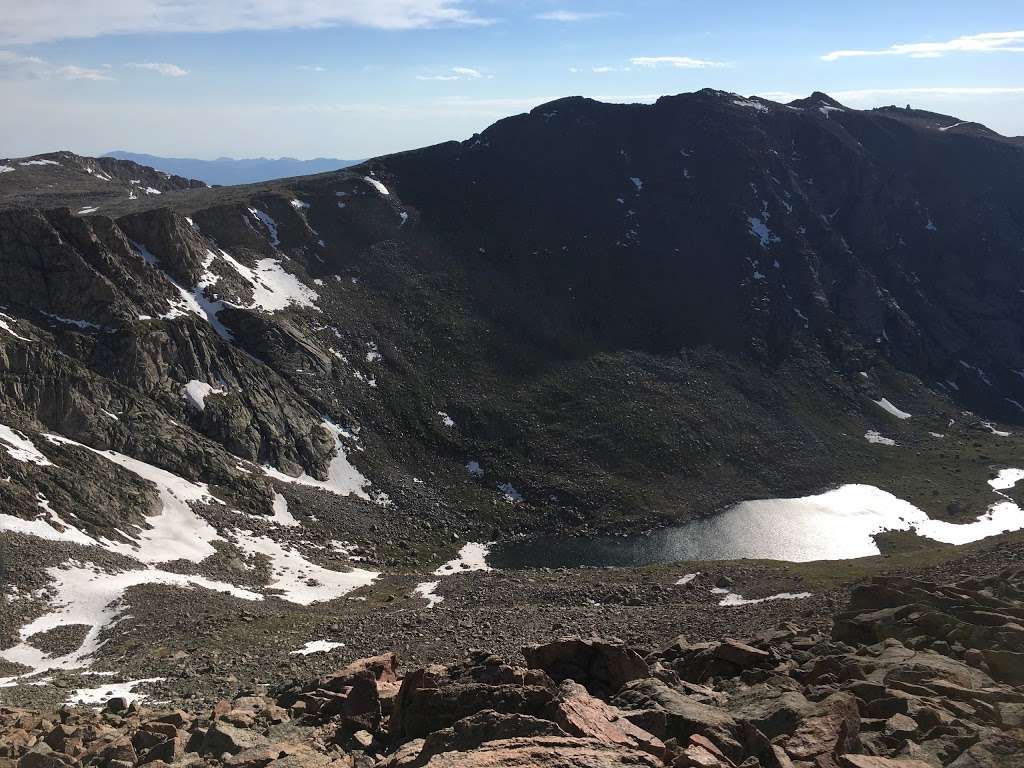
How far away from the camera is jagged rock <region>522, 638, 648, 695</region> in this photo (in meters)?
28.4

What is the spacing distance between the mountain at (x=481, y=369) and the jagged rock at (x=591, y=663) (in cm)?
2159

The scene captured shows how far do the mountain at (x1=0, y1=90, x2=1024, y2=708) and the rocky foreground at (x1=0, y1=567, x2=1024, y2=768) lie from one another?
19.1m

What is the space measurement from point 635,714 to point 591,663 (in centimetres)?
712

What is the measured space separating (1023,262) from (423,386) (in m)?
132

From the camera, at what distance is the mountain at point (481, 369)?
2522 inches

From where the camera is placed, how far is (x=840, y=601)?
170 feet

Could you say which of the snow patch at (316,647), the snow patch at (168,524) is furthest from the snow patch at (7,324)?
the snow patch at (316,647)

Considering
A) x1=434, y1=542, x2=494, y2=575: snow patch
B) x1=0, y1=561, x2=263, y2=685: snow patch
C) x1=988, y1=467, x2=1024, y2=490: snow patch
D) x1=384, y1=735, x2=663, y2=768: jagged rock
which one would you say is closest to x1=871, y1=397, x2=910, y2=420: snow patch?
x1=988, y1=467, x2=1024, y2=490: snow patch

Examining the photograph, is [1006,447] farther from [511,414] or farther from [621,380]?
[511,414]

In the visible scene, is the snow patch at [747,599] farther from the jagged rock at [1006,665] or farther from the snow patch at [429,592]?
the jagged rock at [1006,665]

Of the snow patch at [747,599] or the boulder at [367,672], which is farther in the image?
the snow patch at [747,599]

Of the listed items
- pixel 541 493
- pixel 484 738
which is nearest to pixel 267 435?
pixel 541 493

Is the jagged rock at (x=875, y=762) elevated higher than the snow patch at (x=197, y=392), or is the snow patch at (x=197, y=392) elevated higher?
the jagged rock at (x=875, y=762)

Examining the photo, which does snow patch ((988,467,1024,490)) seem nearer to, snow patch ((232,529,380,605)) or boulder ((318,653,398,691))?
snow patch ((232,529,380,605))
